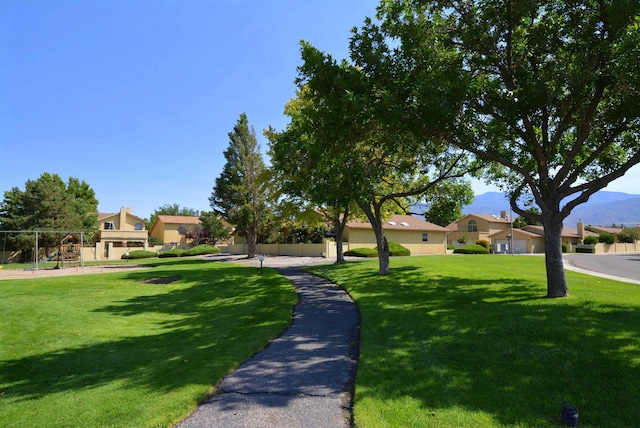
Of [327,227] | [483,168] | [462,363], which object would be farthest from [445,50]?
[327,227]

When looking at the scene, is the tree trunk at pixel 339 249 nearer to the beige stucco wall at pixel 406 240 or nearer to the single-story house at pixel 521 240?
the beige stucco wall at pixel 406 240

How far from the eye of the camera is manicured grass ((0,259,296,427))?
511 cm

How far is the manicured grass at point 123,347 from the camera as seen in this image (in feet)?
16.8

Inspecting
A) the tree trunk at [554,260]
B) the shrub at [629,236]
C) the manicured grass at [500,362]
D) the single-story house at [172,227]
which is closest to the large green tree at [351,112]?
the tree trunk at [554,260]

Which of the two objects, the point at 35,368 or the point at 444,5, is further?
the point at 444,5

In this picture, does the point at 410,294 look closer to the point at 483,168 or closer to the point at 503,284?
the point at 503,284

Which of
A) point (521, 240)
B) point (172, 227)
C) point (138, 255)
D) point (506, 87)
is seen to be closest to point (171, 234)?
point (172, 227)

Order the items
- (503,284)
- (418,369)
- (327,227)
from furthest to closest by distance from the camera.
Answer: (327,227), (503,284), (418,369)

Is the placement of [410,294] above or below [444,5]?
below

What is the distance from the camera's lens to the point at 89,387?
20.1 feet

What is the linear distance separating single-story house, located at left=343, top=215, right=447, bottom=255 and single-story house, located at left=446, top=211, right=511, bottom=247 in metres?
15.9

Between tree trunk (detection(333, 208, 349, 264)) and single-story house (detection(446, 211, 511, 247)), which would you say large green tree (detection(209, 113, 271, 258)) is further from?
single-story house (detection(446, 211, 511, 247))

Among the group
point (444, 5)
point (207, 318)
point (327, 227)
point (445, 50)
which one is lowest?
point (207, 318)

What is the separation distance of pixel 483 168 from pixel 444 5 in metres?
7.29
